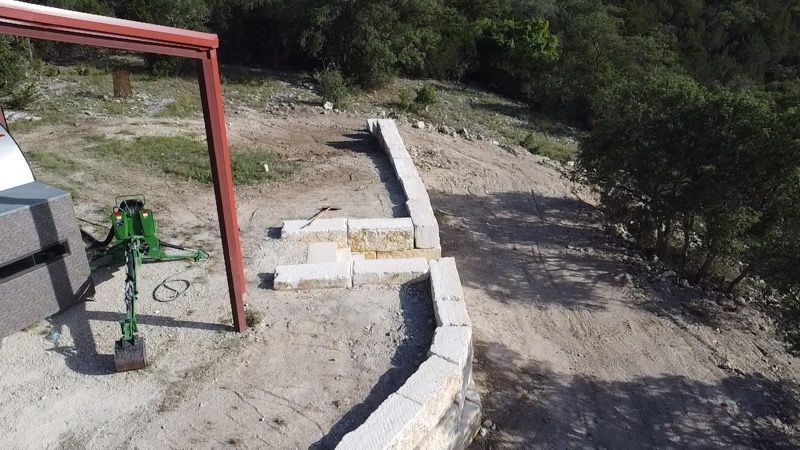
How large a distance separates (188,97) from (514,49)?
13886mm

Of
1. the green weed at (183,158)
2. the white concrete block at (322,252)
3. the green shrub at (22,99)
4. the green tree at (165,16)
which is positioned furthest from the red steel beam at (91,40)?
the green tree at (165,16)

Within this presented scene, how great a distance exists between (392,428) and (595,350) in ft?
12.4

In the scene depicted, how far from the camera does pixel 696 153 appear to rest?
859cm

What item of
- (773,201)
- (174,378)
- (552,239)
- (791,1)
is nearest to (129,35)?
(174,378)

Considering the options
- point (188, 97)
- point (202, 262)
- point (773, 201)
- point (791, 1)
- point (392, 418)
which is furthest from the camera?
point (791, 1)

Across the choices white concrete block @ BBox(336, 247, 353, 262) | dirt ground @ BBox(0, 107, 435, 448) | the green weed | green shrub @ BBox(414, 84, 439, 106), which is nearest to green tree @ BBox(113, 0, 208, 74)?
the green weed

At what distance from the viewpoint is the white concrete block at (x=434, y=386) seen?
175 inches

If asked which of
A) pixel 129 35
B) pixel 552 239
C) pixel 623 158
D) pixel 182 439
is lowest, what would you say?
pixel 552 239

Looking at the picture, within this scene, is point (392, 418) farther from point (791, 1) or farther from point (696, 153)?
point (791, 1)

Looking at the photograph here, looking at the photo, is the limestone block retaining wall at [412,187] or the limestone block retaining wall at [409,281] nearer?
the limestone block retaining wall at [409,281]

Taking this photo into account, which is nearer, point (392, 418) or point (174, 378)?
point (392, 418)

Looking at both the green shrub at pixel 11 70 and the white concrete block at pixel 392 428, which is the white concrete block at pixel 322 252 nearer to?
the white concrete block at pixel 392 428

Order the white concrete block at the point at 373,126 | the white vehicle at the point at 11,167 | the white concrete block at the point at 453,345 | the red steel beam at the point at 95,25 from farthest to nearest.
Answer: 1. the white concrete block at the point at 373,126
2. the white vehicle at the point at 11,167
3. the white concrete block at the point at 453,345
4. the red steel beam at the point at 95,25

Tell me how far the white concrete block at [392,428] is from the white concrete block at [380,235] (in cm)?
307
